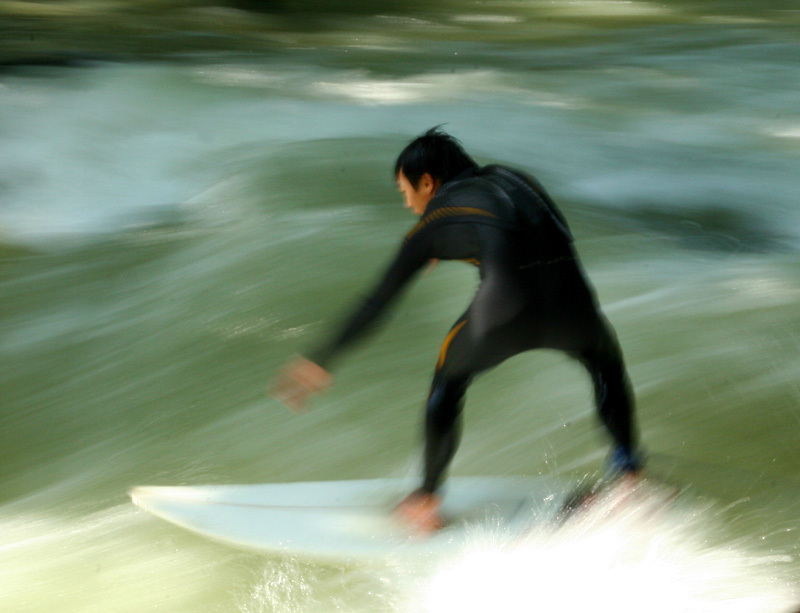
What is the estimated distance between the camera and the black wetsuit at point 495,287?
2.19 meters

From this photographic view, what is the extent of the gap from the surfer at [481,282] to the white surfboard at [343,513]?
317 mm

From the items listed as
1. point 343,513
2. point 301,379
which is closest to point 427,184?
point 301,379

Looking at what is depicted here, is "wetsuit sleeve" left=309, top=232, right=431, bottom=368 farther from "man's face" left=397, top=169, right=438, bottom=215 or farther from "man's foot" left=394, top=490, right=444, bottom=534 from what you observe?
"man's foot" left=394, top=490, right=444, bottom=534

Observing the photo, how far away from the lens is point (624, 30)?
512 inches

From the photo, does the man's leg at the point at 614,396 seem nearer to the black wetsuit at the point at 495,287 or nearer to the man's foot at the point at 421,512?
the black wetsuit at the point at 495,287

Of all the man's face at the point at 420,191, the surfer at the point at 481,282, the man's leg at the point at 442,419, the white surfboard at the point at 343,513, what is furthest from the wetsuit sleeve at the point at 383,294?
the white surfboard at the point at 343,513

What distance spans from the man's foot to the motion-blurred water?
0.44ft

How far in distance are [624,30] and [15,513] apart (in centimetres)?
1138

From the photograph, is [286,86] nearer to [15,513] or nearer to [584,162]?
[584,162]

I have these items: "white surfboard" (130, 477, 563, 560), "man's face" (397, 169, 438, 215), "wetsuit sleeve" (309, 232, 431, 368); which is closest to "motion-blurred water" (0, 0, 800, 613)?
"white surfboard" (130, 477, 563, 560)

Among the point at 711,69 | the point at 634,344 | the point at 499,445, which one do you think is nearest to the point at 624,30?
the point at 711,69

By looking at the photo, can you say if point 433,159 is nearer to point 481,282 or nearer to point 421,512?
point 481,282

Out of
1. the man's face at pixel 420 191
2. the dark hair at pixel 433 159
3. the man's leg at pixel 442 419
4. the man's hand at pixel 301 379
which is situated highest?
the dark hair at pixel 433 159

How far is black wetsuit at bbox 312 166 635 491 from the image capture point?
2.19 metres
